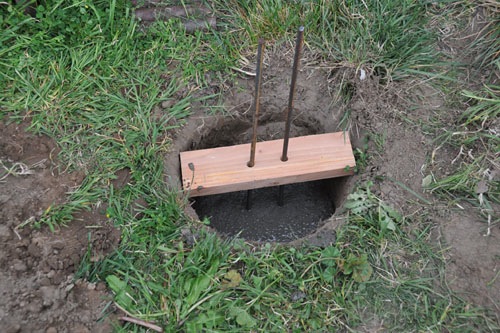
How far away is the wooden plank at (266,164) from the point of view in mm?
2574

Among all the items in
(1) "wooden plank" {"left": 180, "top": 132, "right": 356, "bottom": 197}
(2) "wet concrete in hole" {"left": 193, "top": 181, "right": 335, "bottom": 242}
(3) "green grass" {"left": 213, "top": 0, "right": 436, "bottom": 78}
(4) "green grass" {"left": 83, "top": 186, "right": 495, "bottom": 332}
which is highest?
(3) "green grass" {"left": 213, "top": 0, "right": 436, "bottom": 78}

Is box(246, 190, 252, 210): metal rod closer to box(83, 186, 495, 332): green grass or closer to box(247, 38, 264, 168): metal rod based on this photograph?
box(247, 38, 264, 168): metal rod

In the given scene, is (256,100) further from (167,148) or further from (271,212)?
(271,212)

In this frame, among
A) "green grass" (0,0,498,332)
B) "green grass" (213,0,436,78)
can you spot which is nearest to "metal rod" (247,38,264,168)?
"green grass" (0,0,498,332)

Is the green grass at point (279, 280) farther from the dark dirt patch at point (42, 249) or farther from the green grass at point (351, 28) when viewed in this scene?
the green grass at point (351, 28)

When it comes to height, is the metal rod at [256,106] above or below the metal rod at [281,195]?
above

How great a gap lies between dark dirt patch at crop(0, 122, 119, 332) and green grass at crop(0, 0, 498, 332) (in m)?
0.06

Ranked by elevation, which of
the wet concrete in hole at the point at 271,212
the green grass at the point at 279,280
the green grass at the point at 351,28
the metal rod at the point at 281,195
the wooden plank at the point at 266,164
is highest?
the green grass at the point at 351,28

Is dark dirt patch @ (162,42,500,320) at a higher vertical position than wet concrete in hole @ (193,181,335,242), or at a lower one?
higher

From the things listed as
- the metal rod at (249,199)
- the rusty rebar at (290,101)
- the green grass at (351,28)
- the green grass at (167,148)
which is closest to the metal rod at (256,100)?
the rusty rebar at (290,101)

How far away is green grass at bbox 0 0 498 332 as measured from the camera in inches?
84.2

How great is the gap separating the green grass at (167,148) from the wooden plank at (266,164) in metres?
0.14

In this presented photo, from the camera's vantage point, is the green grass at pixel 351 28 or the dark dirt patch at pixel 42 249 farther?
the green grass at pixel 351 28

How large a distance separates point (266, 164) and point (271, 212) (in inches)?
21.0
